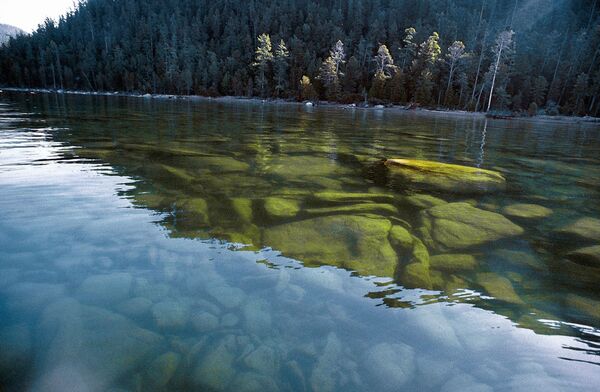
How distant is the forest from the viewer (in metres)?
79.8

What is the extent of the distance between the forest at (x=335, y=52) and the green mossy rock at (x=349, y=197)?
76.8 metres

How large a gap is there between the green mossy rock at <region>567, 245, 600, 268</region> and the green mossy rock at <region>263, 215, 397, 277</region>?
2.74 metres

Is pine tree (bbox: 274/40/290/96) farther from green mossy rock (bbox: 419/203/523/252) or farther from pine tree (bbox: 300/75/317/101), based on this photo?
green mossy rock (bbox: 419/203/523/252)

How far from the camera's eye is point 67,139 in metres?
14.1

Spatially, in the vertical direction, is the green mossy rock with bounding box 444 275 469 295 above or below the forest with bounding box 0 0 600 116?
below

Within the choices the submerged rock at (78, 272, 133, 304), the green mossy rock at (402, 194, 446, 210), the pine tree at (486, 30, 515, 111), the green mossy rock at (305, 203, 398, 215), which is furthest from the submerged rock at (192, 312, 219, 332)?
the pine tree at (486, 30, 515, 111)

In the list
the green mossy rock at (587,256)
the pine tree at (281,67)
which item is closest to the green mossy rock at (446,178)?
the green mossy rock at (587,256)

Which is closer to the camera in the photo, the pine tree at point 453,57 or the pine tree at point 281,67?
the pine tree at point 453,57

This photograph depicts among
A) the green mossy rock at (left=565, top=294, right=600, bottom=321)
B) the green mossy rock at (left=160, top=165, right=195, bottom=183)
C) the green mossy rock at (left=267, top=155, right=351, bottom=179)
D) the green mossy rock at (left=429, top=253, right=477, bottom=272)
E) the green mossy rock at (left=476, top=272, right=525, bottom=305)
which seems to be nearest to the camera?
the green mossy rock at (left=565, top=294, right=600, bottom=321)

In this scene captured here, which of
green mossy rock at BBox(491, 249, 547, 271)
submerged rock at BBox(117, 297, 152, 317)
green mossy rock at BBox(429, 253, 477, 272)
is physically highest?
green mossy rock at BBox(491, 249, 547, 271)

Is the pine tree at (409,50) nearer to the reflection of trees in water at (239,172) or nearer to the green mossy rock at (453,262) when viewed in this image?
the reflection of trees in water at (239,172)

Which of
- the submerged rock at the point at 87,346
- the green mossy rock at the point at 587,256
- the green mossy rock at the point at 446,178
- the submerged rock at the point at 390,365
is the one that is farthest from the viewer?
the green mossy rock at the point at 446,178

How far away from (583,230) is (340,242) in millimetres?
4606

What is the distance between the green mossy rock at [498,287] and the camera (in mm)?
4246
